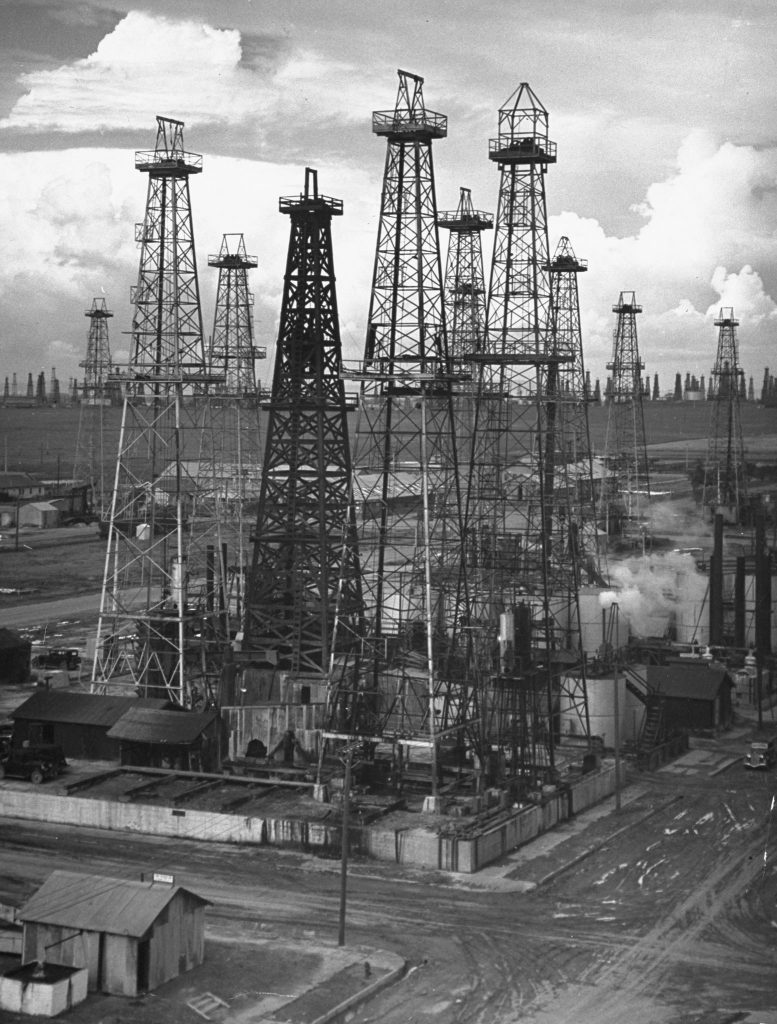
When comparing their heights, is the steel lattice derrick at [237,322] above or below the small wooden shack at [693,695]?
above

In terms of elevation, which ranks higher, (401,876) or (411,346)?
(411,346)

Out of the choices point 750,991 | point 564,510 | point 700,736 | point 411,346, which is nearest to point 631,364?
point 564,510

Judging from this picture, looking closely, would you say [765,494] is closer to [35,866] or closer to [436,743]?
[436,743]

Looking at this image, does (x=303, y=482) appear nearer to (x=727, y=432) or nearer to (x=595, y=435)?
(x=727, y=432)

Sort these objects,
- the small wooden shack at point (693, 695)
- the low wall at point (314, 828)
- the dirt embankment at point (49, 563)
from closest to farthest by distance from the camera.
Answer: the low wall at point (314, 828) → the small wooden shack at point (693, 695) → the dirt embankment at point (49, 563)

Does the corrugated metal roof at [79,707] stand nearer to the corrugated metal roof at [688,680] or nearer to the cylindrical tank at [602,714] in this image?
the cylindrical tank at [602,714]

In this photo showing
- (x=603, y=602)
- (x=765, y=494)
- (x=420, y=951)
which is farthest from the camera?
(x=765, y=494)

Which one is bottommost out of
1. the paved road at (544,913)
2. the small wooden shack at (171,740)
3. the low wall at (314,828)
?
the paved road at (544,913)

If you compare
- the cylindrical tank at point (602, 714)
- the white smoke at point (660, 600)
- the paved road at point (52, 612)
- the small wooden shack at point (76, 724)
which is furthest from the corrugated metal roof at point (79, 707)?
the paved road at point (52, 612)
